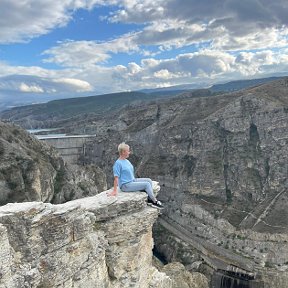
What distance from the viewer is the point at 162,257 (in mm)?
101812

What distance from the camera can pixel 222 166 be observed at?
134500mm

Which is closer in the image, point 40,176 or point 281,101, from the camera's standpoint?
point 40,176

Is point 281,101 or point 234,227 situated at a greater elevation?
point 281,101

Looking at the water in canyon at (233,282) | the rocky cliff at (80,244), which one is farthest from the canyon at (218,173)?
the rocky cliff at (80,244)

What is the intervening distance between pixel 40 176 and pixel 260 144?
80740mm

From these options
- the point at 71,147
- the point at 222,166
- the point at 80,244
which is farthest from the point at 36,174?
the point at 71,147

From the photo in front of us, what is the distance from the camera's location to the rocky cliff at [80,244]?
41.3 ft

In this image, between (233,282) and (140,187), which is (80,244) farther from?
(233,282)

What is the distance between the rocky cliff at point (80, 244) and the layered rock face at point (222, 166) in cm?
7731

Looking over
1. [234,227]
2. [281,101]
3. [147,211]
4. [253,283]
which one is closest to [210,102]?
[281,101]

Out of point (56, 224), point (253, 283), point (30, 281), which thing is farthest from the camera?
point (253, 283)

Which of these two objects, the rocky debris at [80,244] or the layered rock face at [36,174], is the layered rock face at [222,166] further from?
the rocky debris at [80,244]

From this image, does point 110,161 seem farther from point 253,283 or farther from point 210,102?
point 253,283

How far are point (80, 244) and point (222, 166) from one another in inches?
4853
